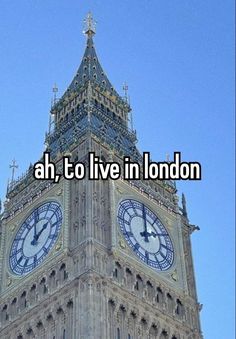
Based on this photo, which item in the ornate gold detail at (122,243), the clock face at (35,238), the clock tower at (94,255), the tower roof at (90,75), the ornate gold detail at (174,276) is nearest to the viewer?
the clock tower at (94,255)

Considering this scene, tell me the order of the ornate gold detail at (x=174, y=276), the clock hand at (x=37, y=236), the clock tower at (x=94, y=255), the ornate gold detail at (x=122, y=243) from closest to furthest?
1. the clock tower at (x=94, y=255)
2. the ornate gold detail at (x=122, y=243)
3. the clock hand at (x=37, y=236)
4. the ornate gold detail at (x=174, y=276)

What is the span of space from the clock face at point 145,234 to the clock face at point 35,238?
4.01m

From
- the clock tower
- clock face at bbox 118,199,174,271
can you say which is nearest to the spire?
the clock tower

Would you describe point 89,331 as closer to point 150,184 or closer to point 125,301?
point 125,301

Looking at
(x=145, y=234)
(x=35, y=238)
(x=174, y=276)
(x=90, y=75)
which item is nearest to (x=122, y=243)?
(x=145, y=234)

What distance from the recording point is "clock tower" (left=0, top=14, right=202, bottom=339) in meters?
42.2

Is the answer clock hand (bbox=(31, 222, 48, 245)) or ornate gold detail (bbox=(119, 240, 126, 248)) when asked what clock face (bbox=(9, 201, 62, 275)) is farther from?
ornate gold detail (bbox=(119, 240, 126, 248))

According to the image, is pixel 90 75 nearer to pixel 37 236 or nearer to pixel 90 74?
pixel 90 74

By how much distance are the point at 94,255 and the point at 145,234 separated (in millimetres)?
5316

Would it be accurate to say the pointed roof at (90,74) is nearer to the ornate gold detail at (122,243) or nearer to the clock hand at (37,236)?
the clock hand at (37,236)

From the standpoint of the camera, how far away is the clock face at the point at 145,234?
46406 millimetres

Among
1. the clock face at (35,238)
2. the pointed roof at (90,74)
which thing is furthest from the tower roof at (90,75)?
A: the clock face at (35,238)

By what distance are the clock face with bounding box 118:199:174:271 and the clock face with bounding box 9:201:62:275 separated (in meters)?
4.01

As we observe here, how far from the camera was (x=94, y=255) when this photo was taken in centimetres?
4316
